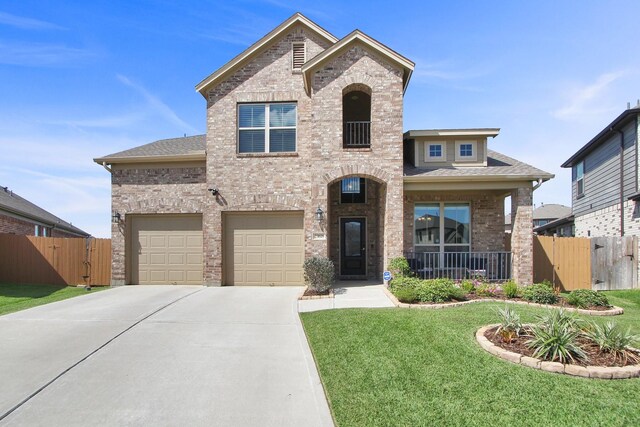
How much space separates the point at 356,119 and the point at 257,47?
4375mm

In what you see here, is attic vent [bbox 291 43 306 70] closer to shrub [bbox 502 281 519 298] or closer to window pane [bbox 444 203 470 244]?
window pane [bbox 444 203 470 244]

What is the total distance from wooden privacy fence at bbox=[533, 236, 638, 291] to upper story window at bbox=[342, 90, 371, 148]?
683cm

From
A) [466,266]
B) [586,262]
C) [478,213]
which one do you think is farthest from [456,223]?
[586,262]

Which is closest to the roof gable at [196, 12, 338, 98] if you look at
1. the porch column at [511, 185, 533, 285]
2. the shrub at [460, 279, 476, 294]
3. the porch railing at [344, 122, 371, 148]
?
the porch railing at [344, 122, 371, 148]

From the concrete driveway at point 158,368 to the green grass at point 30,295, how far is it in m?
1.06

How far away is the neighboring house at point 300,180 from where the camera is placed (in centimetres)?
1121

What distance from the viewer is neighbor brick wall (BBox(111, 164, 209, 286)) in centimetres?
1218

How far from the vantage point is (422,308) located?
7.91m

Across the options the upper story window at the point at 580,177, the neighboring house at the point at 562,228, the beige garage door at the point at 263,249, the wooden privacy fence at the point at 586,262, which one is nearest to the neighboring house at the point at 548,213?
the neighboring house at the point at 562,228

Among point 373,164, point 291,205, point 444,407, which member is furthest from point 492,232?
point 444,407

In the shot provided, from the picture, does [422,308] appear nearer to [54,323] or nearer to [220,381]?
[220,381]

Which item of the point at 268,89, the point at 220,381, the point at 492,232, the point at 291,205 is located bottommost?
the point at 220,381

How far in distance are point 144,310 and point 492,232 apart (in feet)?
36.6

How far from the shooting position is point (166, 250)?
12.4m
